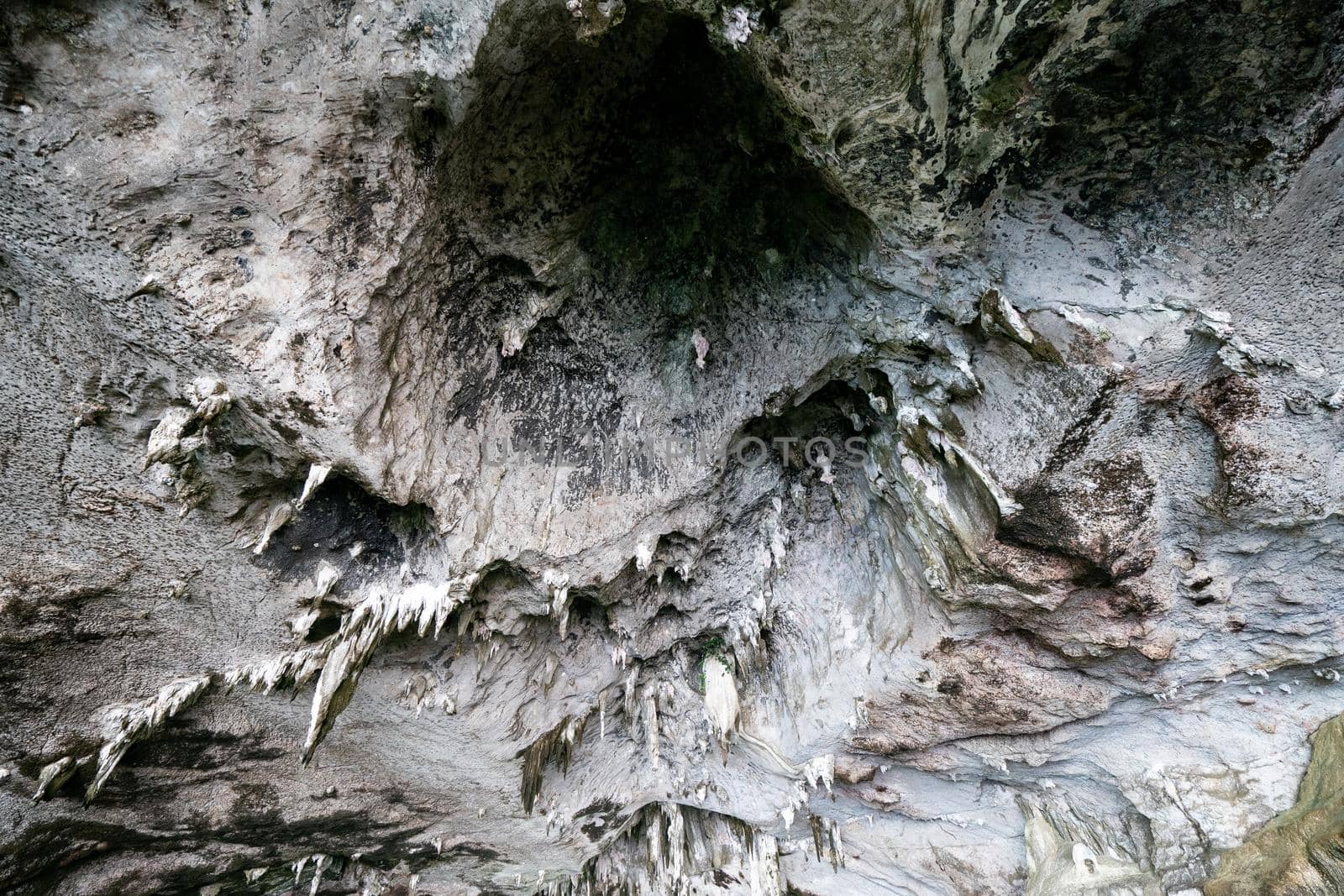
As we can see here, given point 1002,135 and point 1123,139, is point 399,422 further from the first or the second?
point 1123,139

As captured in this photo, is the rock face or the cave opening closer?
the rock face

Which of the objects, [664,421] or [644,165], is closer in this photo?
[644,165]

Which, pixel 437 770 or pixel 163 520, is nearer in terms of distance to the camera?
pixel 163 520

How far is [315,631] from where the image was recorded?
288cm

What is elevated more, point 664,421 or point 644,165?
point 644,165

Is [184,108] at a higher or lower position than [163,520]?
higher

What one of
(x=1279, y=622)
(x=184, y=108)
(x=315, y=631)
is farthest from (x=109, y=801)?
(x=1279, y=622)

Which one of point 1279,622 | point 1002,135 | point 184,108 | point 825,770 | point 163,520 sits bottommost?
point 825,770

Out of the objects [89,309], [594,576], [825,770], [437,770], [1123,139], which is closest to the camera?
[89,309]

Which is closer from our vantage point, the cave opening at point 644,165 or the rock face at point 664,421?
the rock face at point 664,421

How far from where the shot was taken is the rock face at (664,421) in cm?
187

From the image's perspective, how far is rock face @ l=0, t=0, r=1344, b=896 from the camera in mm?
1868

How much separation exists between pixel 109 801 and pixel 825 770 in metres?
4.08

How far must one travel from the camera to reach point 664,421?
326 centimetres
